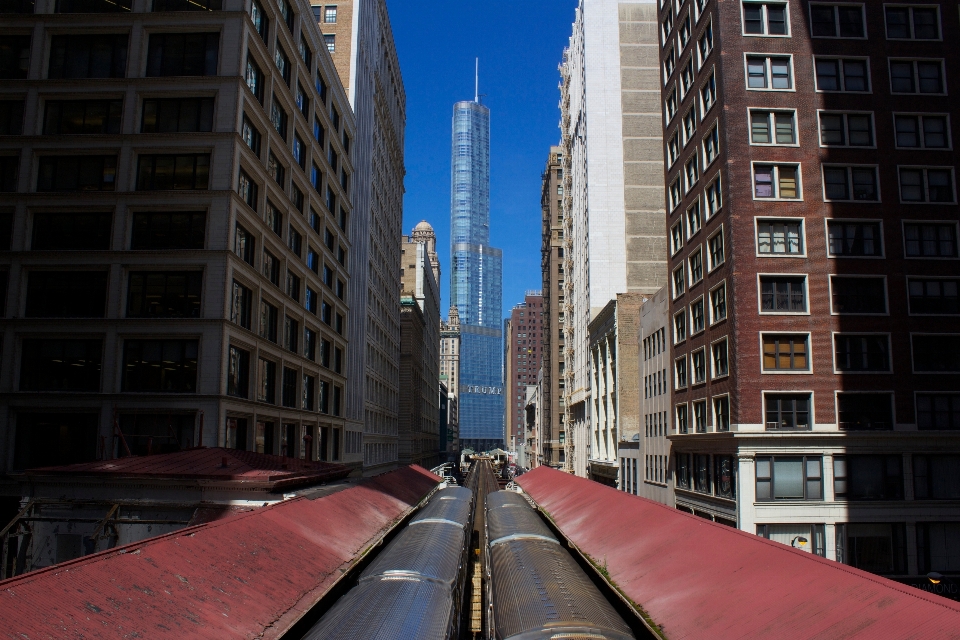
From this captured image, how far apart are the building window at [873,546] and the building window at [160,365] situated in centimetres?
3574

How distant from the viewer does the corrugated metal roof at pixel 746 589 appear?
11852 millimetres

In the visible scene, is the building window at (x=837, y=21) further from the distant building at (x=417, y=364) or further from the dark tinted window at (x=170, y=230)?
the distant building at (x=417, y=364)

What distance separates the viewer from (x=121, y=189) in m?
41.2

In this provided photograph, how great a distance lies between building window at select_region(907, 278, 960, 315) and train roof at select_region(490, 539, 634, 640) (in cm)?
3096

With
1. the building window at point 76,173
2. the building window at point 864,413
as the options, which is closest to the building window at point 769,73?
the building window at point 864,413

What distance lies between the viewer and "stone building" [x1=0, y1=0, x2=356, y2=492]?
39469 millimetres

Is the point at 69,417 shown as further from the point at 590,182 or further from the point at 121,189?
the point at 590,182

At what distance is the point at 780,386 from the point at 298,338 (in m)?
33.5

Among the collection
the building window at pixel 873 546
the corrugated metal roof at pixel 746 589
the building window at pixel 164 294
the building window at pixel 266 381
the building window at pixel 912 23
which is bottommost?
the building window at pixel 873 546

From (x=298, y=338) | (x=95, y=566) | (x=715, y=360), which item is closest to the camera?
(x=95, y=566)

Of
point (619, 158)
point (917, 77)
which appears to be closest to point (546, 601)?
point (917, 77)

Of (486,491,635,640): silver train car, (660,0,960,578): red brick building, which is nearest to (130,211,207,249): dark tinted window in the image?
(486,491,635,640): silver train car

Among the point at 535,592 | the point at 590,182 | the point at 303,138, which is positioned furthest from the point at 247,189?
the point at 590,182

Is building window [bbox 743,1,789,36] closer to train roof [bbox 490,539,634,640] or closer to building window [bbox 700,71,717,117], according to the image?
building window [bbox 700,71,717,117]
